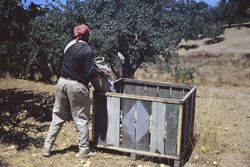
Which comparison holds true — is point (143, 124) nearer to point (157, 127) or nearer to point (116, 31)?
point (157, 127)

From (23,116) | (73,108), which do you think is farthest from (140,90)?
(23,116)

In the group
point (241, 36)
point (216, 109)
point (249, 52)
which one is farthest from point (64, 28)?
point (241, 36)

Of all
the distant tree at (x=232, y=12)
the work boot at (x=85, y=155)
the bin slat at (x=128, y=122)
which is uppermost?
the distant tree at (x=232, y=12)

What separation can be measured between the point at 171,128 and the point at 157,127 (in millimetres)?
214

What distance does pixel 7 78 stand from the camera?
1389 centimetres

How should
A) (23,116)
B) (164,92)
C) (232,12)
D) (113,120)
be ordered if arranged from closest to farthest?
(113,120)
(164,92)
(23,116)
(232,12)

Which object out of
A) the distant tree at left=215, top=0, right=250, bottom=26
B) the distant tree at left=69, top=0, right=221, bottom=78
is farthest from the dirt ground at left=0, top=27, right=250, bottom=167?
the distant tree at left=215, top=0, right=250, bottom=26

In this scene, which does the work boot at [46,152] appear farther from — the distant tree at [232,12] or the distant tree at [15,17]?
the distant tree at [232,12]

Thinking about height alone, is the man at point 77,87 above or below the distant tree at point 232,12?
below

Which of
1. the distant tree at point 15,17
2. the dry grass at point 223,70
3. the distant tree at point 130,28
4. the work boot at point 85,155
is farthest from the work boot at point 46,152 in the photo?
the dry grass at point 223,70

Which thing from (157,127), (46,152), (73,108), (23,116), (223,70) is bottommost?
(223,70)

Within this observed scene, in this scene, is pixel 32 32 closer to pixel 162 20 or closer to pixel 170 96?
pixel 162 20

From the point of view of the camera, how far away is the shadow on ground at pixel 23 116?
7.48 m

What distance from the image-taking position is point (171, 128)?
6.40 m
